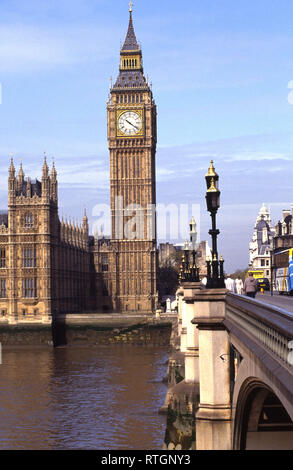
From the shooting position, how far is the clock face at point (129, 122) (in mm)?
108688

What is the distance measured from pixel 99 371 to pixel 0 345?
82.4ft

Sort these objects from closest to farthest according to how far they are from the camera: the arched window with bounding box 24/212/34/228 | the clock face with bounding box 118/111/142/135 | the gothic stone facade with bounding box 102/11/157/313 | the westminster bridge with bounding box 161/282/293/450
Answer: the westminster bridge with bounding box 161/282/293/450 < the arched window with bounding box 24/212/34/228 < the gothic stone facade with bounding box 102/11/157/313 < the clock face with bounding box 118/111/142/135

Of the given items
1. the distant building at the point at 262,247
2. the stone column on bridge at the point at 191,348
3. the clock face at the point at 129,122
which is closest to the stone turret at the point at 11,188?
the clock face at the point at 129,122

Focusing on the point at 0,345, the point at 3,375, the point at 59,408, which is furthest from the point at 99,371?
the point at 0,345

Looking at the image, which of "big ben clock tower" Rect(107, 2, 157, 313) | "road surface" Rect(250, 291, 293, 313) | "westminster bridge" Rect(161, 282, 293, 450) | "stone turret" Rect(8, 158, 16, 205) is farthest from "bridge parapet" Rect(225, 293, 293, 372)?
"big ben clock tower" Rect(107, 2, 157, 313)

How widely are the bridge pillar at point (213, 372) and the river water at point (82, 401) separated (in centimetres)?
1615

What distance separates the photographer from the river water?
3544 cm

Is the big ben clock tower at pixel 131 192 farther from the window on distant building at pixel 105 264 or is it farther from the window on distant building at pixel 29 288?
the window on distant building at pixel 29 288

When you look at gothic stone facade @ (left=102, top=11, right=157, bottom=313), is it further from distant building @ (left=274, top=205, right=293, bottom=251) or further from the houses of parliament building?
distant building @ (left=274, top=205, right=293, bottom=251)

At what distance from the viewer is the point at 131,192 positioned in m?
108

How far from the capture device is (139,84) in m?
110

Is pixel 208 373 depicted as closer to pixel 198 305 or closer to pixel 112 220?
pixel 198 305

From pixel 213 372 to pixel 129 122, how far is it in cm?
9386

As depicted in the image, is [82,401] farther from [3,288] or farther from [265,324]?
[3,288]
